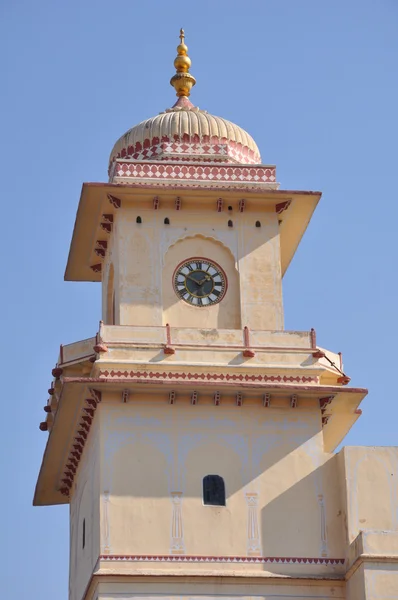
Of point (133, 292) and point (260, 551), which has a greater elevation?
point (133, 292)

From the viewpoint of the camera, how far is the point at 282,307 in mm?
40531

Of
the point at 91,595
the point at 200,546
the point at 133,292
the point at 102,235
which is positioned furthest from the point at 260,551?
the point at 102,235

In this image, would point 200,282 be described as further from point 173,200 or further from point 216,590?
point 216,590

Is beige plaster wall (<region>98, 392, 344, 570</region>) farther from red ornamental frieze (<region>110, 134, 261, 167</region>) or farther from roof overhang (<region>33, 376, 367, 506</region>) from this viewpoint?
red ornamental frieze (<region>110, 134, 261, 167</region>)

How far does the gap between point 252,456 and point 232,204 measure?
6.70 metres

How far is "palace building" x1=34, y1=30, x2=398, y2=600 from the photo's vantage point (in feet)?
121

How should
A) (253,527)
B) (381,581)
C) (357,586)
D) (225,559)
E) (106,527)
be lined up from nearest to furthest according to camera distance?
(381,581)
(357,586)
(106,527)
(225,559)
(253,527)

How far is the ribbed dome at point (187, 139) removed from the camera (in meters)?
42.5

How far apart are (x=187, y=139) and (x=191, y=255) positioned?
135 inches

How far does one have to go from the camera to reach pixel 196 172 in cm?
4175

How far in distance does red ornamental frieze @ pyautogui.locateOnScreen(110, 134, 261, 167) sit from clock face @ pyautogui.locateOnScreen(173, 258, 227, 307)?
3.12 m

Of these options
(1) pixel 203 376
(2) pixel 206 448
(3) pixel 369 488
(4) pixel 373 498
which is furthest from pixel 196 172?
(4) pixel 373 498

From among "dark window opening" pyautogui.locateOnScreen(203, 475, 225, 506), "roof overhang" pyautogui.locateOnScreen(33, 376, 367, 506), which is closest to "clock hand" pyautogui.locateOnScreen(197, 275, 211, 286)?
"roof overhang" pyautogui.locateOnScreen(33, 376, 367, 506)

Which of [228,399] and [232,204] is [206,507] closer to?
[228,399]
